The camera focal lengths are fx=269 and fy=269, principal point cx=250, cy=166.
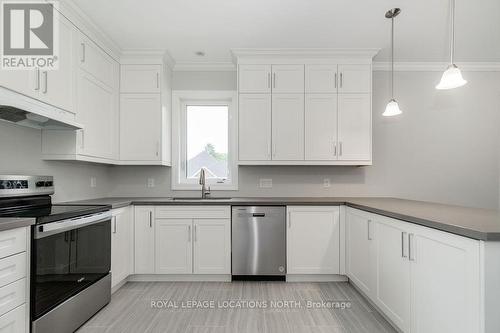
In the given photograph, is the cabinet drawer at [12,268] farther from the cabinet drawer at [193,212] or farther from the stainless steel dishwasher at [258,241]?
the stainless steel dishwasher at [258,241]

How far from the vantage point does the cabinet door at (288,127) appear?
321cm

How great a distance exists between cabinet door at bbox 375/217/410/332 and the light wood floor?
0.24 metres

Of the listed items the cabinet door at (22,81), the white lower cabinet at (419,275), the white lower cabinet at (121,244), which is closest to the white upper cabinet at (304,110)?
the white lower cabinet at (419,275)

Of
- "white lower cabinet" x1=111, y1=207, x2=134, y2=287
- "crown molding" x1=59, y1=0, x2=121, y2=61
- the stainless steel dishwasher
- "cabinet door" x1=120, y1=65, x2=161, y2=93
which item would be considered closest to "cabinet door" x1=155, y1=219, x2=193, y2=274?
"white lower cabinet" x1=111, y1=207, x2=134, y2=287

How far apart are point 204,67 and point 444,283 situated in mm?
3317

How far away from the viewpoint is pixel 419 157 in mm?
3506

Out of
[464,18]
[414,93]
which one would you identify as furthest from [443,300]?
[414,93]

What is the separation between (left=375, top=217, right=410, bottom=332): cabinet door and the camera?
1801 millimetres

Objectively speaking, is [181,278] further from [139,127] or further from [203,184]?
[139,127]

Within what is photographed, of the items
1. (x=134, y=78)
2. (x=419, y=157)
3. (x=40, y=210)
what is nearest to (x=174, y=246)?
(x=40, y=210)

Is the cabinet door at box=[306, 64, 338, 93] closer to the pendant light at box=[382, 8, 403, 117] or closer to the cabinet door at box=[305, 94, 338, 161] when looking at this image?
the cabinet door at box=[305, 94, 338, 161]

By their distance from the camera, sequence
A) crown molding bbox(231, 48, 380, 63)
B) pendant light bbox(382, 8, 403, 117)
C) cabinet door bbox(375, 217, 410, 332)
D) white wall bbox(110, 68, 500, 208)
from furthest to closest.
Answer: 1. white wall bbox(110, 68, 500, 208)
2. crown molding bbox(231, 48, 380, 63)
3. pendant light bbox(382, 8, 403, 117)
4. cabinet door bbox(375, 217, 410, 332)

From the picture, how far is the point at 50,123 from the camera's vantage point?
2189 millimetres

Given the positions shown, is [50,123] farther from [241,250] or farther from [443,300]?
[443,300]
